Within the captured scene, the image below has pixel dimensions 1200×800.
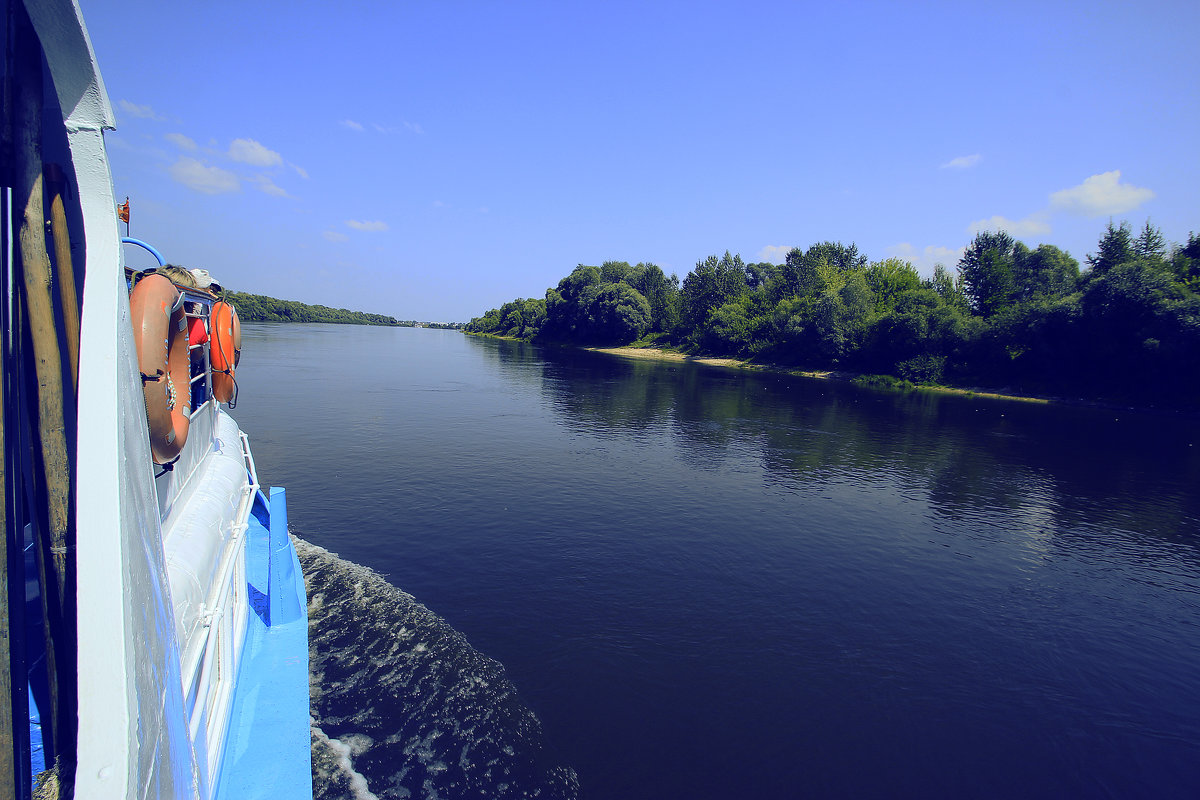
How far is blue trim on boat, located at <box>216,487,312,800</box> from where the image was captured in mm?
6102

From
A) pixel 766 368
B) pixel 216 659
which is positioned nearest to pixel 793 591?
pixel 216 659

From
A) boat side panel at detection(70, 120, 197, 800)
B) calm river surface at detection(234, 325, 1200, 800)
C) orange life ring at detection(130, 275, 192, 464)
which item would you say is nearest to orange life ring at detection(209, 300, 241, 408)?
calm river surface at detection(234, 325, 1200, 800)

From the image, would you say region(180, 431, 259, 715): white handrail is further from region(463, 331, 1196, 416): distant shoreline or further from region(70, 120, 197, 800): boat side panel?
region(463, 331, 1196, 416): distant shoreline

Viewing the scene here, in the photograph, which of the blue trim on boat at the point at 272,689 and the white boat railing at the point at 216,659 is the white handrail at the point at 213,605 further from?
the blue trim on boat at the point at 272,689

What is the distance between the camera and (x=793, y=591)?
1281cm

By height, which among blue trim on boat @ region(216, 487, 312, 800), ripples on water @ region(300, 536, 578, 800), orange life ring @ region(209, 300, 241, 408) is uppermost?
orange life ring @ region(209, 300, 241, 408)

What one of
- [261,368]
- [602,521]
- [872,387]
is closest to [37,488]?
[602,521]

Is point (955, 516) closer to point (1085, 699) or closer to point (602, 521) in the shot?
point (1085, 699)

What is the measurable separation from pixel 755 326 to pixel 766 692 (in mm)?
77508

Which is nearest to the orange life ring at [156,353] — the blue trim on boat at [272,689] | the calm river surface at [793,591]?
the blue trim on boat at [272,689]

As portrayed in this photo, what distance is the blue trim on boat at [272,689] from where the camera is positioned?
6102 millimetres

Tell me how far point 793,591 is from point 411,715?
8.22 meters

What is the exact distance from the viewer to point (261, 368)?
46.7 metres

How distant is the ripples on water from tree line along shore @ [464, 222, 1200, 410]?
56.1 meters
